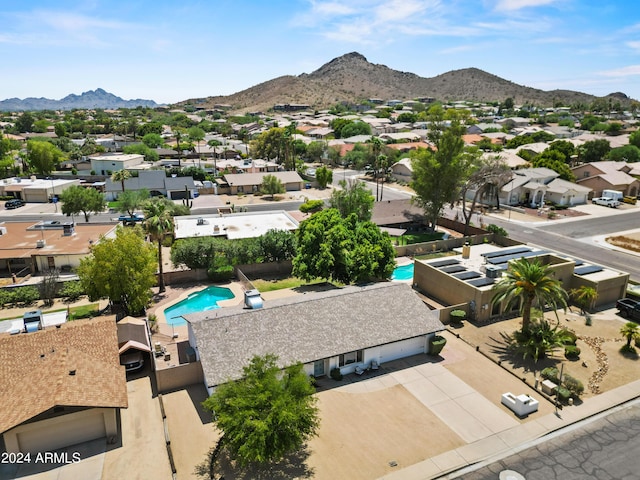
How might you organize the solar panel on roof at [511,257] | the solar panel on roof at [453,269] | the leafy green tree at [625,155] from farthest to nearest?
the leafy green tree at [625,155] → the solar panel on roof at [511,257] → the solar panel on roof at [453,269]

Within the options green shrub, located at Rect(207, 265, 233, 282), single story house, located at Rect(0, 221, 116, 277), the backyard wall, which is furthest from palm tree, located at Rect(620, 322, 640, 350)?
single story house, located at Rect(0, 221, 116, 277)

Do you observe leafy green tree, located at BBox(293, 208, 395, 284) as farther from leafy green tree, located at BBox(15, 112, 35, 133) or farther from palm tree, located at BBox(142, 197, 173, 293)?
leafy green tree, located at BBox(15, 112, 35, 133)

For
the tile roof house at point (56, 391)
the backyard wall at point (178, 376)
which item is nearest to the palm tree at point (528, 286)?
the backyard wall at point (178, 376)

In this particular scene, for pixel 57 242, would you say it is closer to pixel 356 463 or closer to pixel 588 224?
pixel 356 463

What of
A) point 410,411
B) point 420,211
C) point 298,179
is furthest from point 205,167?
point 410,411

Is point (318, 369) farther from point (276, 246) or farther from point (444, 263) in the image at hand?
point (276, 246)

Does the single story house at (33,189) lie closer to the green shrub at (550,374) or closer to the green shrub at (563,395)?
the green shrub at (550,374)

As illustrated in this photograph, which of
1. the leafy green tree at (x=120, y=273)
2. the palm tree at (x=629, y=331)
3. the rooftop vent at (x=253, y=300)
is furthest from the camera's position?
the leafy green tree at (x=120, y=273)
